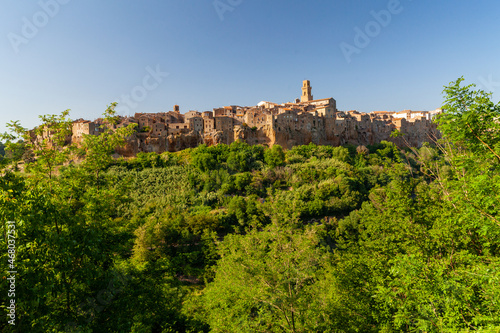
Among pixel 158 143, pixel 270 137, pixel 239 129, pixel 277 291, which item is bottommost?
pixel 277 291

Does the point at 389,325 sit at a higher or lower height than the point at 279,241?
lower

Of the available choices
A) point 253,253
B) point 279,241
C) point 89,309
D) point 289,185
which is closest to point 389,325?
point 279,241

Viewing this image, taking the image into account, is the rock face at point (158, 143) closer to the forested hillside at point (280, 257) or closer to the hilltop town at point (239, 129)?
the hilltop town at point (239, 129)

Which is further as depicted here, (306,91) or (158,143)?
(306,91)

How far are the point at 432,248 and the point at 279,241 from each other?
15.0 ft

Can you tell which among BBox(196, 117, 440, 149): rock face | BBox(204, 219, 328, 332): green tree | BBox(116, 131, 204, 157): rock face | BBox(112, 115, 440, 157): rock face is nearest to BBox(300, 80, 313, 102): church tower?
BBox(196, 117, 440, 149): rock face

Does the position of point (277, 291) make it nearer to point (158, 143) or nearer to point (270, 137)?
point (270, 137)

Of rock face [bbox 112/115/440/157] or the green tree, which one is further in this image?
rock face [bbox 112/115/440/157]

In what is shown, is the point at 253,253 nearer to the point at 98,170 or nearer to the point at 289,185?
the point at 98,170

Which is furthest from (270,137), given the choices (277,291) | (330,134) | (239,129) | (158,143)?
(277,291)

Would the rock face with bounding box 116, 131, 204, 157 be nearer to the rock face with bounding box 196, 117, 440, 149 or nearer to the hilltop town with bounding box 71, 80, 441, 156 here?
the hilltop town with bounding box 71, 80, 441, 156

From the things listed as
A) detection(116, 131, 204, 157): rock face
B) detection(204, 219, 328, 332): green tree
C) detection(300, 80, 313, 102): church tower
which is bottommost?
detection(204, 219, 328, 332): green tree

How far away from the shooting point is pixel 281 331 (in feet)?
23.1

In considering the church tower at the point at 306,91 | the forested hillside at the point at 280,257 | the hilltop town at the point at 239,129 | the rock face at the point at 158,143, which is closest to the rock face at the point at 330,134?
the hilltop town at the point at 239,129
